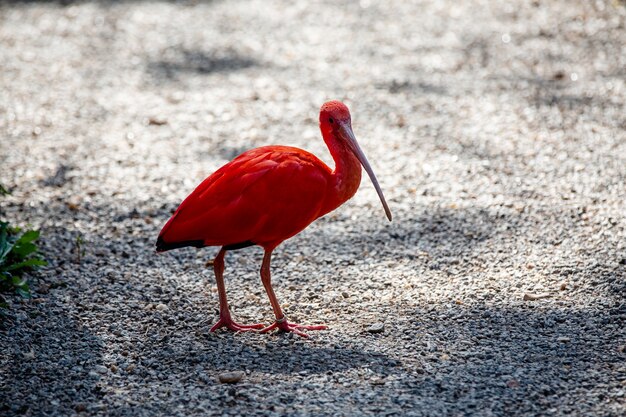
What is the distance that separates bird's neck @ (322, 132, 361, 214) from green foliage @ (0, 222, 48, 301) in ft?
5.70

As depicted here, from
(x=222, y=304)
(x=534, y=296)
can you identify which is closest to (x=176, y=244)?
(x=222, y=304)

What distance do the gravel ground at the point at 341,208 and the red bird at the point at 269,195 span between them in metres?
0.53

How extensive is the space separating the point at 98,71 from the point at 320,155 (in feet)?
9.54

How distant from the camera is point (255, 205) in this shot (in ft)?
13.2

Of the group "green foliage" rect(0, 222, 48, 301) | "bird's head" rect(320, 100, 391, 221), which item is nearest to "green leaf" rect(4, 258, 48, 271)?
"green foliage" rect(0, 222, 48, 301)

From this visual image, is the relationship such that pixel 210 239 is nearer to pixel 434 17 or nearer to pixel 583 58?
pixel 583 58

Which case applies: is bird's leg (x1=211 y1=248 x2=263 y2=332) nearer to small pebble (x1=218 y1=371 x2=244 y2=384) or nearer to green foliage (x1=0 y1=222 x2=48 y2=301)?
small pebble (x1=218 y1=371 x2=244 y2=384)

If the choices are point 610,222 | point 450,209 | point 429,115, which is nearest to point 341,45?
point 429,115

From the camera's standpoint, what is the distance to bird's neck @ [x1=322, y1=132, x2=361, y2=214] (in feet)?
13.6

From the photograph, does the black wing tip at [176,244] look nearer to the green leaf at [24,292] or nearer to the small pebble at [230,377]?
the small pebble at [230,377]

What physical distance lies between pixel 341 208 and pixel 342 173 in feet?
5.29

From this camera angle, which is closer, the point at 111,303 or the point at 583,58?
the point at 111,303

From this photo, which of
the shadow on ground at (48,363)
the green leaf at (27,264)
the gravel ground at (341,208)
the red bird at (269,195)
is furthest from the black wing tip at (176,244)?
the green leaf at (27,264)

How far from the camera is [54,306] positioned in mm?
4539
